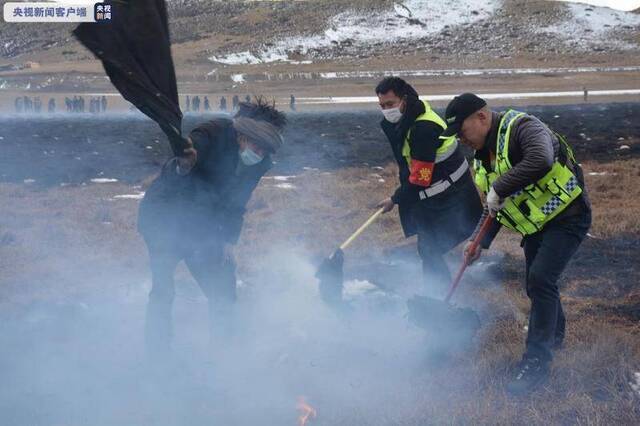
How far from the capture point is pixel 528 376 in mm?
4016

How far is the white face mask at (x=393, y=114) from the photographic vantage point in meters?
4.88

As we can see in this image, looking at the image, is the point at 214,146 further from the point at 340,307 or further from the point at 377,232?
the point at 377,232

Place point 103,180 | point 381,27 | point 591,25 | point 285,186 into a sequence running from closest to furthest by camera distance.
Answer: point 285,186 < point 103,180 < point 381,27 < point 591,25

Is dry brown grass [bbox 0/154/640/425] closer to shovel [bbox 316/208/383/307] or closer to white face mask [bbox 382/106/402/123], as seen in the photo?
shovel [bbox 316/208/383/307]

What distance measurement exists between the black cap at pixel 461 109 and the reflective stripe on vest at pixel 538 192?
16 cm

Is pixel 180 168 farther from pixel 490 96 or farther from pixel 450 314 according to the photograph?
pixel 490 96

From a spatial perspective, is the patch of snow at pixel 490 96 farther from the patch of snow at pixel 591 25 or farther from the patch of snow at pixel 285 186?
the patch of snow at pixel 591 25

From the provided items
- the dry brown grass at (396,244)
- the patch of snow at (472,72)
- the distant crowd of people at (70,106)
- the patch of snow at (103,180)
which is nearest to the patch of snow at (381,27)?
the patch of snow at (472,72)

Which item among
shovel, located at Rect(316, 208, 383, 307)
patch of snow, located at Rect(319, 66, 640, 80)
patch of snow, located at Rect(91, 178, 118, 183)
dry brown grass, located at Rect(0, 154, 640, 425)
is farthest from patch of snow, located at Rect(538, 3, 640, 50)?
shovel, located at Rect(316, 208, 383, 307)

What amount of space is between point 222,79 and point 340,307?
33567 mm

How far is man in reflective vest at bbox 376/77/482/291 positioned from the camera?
15.7ft

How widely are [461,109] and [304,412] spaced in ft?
5.93

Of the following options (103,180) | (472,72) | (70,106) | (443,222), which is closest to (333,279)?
(443,222)

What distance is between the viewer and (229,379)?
4371 millimetres
